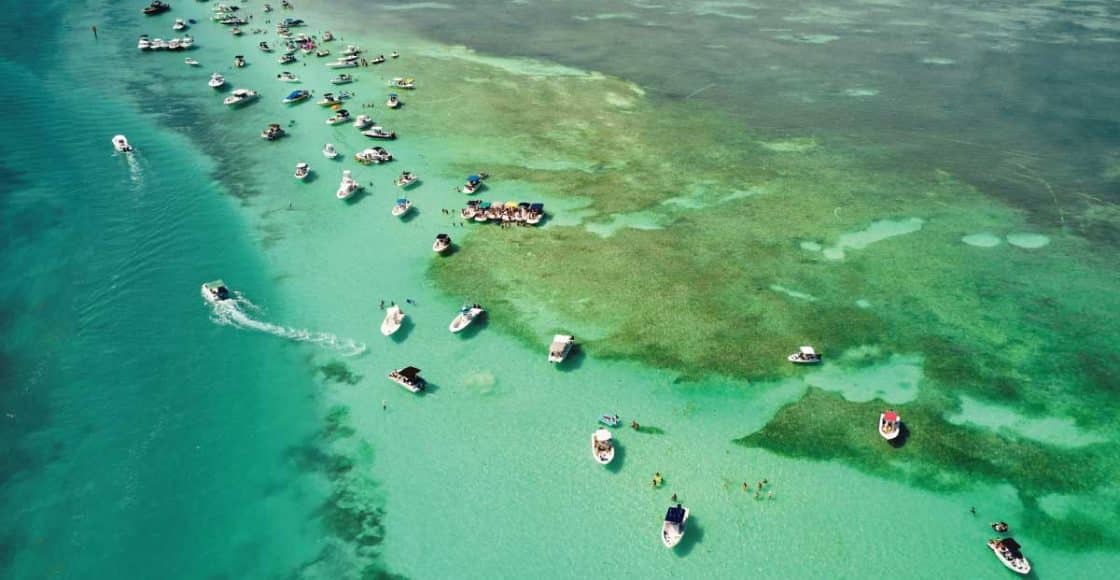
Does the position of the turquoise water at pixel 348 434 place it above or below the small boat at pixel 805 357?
below

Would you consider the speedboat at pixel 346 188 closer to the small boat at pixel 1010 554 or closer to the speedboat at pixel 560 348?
the speedboat at pixel 560 348

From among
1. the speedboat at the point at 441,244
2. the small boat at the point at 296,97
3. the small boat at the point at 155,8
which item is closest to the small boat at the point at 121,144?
the small boat at the point at 296,97

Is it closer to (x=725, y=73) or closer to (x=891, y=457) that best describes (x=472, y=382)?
(x=891, y=457)

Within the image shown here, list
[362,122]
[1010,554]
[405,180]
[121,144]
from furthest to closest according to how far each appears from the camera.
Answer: [362,122], [121,144], [405,180], [1010,554]

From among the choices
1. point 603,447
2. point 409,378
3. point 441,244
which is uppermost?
point 441,244

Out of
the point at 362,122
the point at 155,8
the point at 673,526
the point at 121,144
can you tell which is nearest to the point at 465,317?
the point at 673,526

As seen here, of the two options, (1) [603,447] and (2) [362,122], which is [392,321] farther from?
(2) [362,122]
